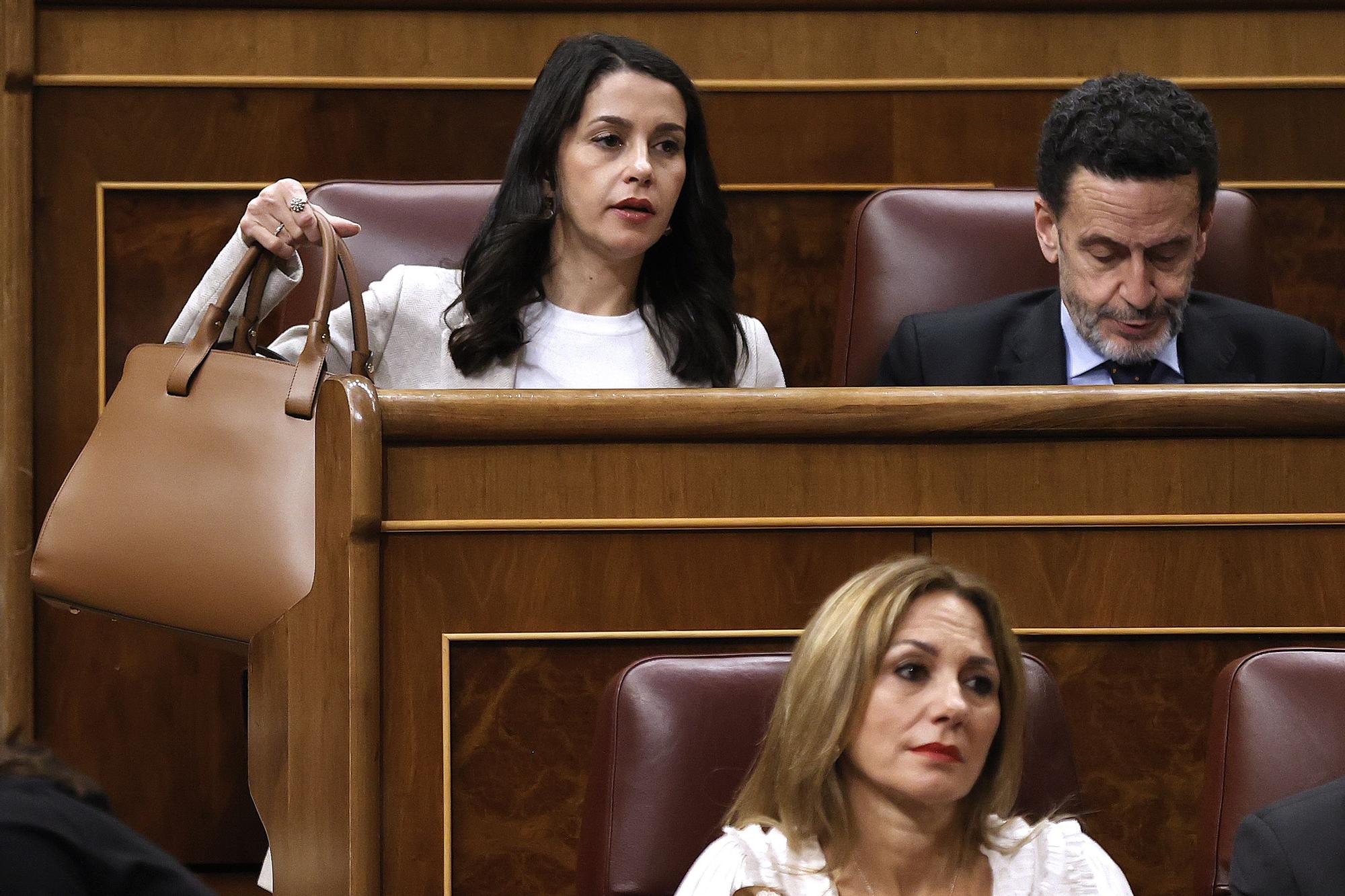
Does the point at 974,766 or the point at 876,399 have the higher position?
the point at 876,399

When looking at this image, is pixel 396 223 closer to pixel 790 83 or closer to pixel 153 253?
pixel 153 253

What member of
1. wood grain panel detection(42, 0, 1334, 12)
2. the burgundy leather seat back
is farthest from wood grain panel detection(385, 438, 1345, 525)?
wood grain panel detection(42, 0, 1334, 12)

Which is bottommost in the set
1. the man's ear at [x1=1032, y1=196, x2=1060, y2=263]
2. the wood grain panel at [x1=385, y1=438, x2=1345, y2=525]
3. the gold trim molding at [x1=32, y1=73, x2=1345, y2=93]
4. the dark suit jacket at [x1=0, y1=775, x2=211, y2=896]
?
the dark suit jacket at [x1=0, y1=775, x2=211, y2=896]

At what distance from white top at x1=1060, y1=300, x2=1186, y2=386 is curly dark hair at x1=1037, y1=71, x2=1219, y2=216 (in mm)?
74

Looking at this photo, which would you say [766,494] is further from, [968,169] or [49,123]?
[49,123]

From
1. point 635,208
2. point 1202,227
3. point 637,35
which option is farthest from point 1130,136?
point 637,35

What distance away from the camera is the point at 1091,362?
3.28 ft

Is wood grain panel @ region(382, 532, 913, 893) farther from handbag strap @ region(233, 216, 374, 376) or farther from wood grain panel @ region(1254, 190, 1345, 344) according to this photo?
wood grain panel @ region(1254, 190, 1345, 344)

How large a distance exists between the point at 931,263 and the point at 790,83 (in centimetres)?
20

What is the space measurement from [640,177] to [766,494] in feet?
0.97

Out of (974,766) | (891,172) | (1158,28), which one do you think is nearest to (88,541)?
(974,766)

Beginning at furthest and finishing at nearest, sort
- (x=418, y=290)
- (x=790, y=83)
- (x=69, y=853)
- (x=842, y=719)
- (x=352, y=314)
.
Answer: (x=790, y=83)
(x=418, y=290)
(x=352, y=314)
(x=842, y=719)
(x=69, y=853)

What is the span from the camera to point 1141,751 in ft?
2.50

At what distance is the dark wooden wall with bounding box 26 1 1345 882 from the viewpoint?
1127 millimetres
